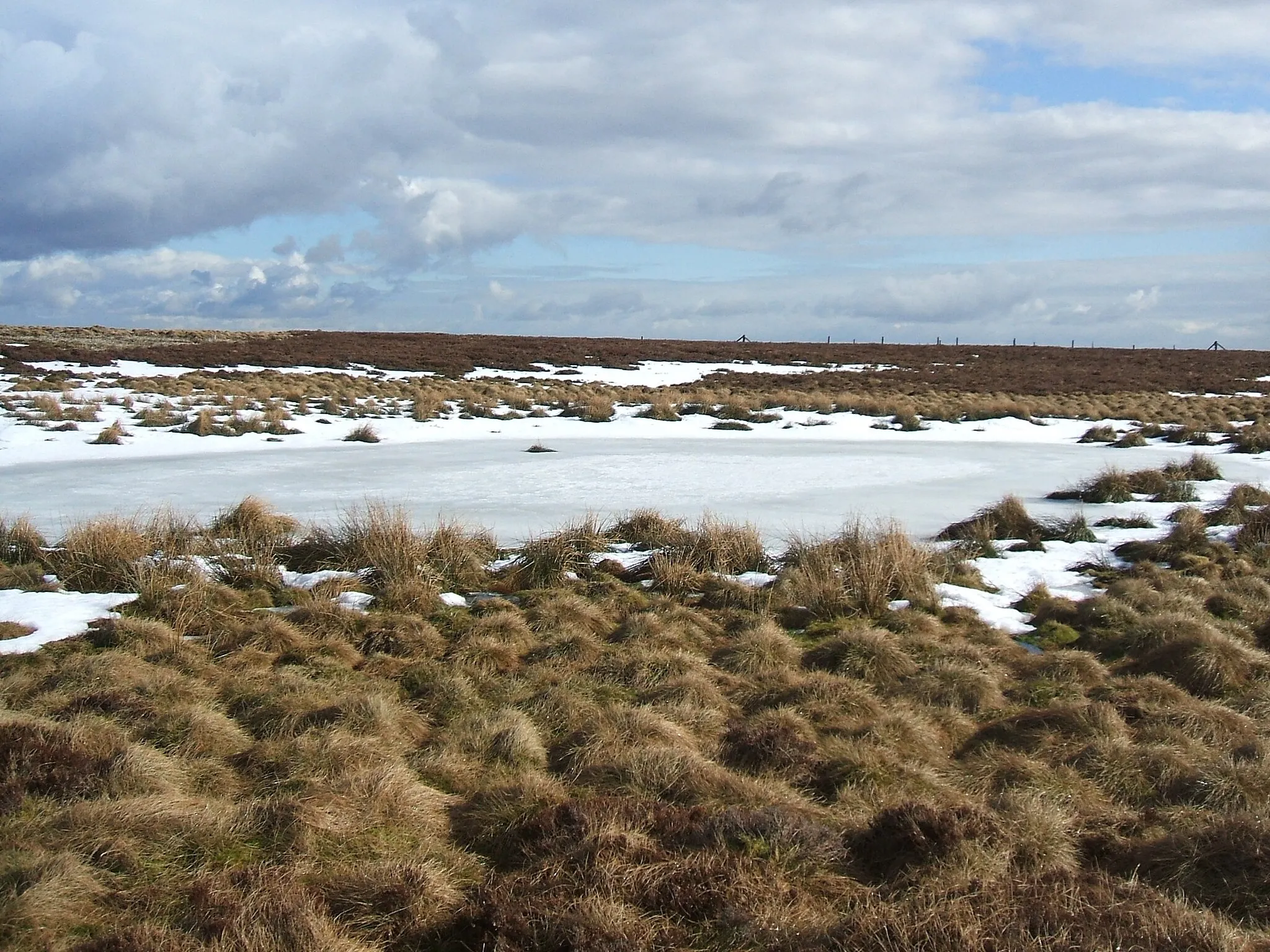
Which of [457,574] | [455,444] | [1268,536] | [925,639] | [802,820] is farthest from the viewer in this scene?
[455,444]

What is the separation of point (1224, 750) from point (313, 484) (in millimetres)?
12338

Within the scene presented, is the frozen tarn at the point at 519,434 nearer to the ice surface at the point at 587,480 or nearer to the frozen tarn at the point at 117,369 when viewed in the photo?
the ice surface at the point at 587,480

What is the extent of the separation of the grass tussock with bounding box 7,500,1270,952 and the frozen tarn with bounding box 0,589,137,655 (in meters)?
0.22

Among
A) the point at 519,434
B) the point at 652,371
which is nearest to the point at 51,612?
the point at 519,434

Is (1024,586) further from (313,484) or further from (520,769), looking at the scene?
(313,484)

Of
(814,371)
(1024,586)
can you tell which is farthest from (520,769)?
(814,371)

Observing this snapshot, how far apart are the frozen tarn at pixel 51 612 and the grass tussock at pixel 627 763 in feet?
0.73

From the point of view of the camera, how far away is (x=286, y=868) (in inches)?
152

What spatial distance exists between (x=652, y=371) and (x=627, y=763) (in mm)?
39929

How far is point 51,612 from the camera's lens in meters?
7.52

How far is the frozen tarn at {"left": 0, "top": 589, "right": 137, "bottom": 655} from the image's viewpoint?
6848 mm

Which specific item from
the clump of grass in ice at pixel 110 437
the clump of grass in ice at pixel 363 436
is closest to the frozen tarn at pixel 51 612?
the clump of grass in ice at pixel 110 437

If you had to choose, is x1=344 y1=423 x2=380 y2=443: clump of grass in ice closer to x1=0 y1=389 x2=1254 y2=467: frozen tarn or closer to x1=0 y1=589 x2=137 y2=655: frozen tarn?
x1=0 y1=389 x2=1254 y2=467: frozen tarn

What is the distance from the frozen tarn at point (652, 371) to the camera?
4025 cm
